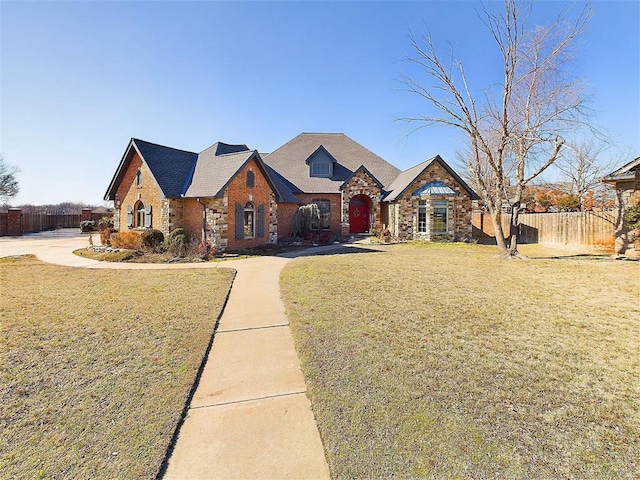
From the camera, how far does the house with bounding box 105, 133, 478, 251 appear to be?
17219 millimetres

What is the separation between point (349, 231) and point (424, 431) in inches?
892

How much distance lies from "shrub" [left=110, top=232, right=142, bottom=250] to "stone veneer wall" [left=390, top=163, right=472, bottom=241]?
52.8ft

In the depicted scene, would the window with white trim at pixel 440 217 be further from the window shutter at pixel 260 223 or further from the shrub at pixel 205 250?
the shrub at pixel 205 250

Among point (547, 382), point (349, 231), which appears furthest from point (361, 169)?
point (547, 382)

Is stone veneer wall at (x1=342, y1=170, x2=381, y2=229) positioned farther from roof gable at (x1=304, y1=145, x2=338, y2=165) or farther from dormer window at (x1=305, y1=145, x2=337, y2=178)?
roof gable at (x1=304, y1=145, x2=338, y2=165)

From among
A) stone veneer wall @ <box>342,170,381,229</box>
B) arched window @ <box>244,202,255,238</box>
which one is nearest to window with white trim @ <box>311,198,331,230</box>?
stone veneer wall @ <box>342,170,381,229</box>

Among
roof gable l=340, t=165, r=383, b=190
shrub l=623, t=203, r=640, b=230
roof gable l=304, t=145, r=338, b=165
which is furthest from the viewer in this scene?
roof gable l=304, t=145, r=338, b=165

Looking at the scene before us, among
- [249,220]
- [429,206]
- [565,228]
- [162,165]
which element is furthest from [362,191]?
[162,165]

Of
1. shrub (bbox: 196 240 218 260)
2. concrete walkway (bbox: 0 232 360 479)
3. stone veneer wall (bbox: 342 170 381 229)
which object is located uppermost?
stone veneer wall (bbox: 342 170 381 229)

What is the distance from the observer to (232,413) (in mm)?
3496

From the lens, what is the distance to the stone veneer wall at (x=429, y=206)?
74.8 feet

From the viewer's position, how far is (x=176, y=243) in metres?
15.7

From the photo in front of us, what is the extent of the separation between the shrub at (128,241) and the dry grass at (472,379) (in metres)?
11.8

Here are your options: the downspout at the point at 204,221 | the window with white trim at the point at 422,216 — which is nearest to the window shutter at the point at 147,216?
the downspout at the point at 204,221
